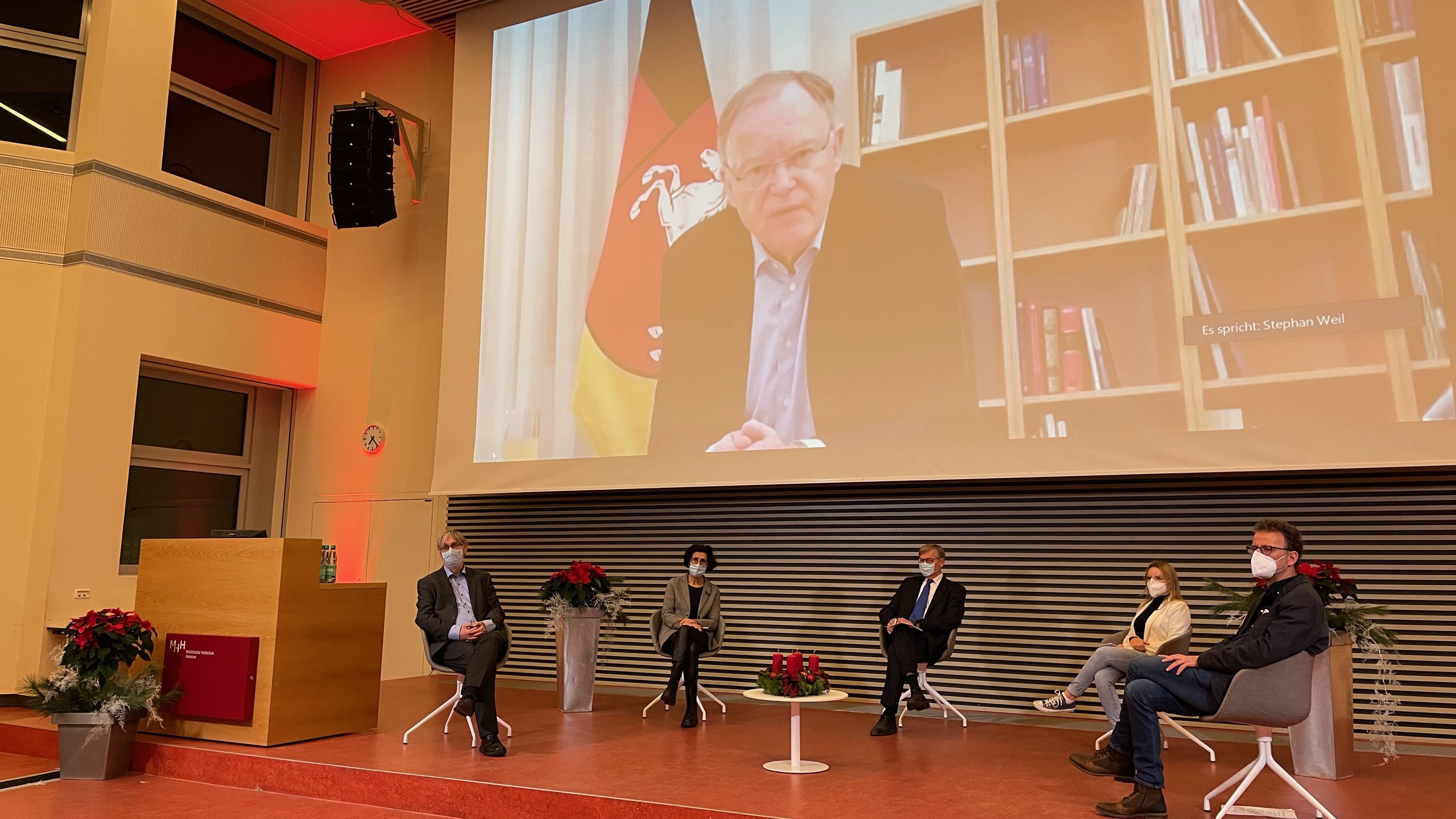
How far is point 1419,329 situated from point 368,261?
813cm

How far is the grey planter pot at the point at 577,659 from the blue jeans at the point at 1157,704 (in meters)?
3.68

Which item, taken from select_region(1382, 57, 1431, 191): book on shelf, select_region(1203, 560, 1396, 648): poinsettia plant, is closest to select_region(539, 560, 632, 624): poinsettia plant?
select_region(1203, 560, 1396, 648): poinsettia plant

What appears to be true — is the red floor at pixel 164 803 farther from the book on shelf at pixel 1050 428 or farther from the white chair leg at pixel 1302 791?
the book on shelf at pixel 1050 428

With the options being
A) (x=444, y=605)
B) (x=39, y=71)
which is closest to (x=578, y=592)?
(x=444, y=605)

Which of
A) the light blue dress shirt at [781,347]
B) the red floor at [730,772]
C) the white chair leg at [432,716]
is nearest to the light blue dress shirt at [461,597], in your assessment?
the white chair leg at [432,716]

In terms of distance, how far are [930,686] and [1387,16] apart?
4.49m

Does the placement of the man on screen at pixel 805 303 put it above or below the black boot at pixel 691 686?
above

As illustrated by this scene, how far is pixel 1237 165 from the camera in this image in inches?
219

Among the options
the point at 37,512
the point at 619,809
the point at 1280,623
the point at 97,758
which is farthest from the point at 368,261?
the point at 1280,623

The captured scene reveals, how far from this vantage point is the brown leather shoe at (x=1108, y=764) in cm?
425

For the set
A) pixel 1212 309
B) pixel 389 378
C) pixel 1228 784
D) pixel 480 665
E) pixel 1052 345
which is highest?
pixel 389 378

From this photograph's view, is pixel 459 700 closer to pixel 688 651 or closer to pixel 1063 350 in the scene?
pixel 688 651

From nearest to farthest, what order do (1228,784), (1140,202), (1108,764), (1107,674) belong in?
(1228,784) → (1108,764) → (1107,674) → (1140,202)

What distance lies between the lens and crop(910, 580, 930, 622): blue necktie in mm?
6102
